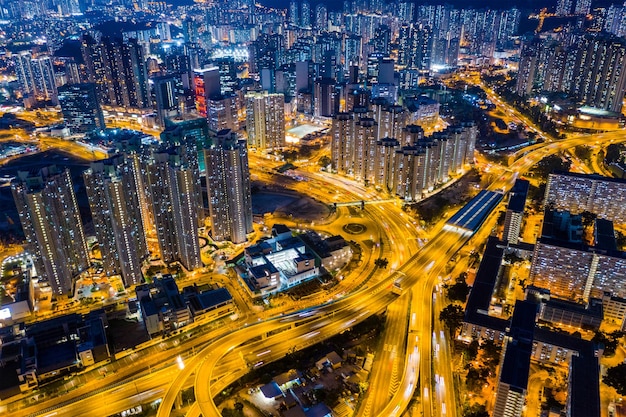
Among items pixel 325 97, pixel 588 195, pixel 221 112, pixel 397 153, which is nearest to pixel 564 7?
pixel 325 97

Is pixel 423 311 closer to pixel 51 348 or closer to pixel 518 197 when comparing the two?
pixel 518 197

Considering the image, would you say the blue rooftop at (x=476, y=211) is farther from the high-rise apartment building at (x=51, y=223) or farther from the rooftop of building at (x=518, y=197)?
the high-rise apartment building at (x=51, y=223)

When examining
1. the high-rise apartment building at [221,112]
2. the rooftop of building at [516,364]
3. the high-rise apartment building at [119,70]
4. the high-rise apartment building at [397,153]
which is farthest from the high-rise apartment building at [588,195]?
the high-rise apartment building at [119,70]

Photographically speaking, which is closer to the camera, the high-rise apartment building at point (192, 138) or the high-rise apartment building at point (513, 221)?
the high-rise apartment building at point (513, 221)

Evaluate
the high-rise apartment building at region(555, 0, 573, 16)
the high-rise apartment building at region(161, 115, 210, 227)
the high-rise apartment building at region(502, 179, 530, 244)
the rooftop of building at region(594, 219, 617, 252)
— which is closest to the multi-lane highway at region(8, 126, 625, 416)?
the high-rise apartment building at region(502, 179, 530, 244)

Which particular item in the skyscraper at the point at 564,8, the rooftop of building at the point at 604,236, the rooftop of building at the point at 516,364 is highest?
the skyscraper at the point at 564,8

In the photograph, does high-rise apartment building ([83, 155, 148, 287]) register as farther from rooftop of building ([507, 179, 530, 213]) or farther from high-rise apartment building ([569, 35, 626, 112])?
high-rise apartment building ([569, 35, 626, 112])
